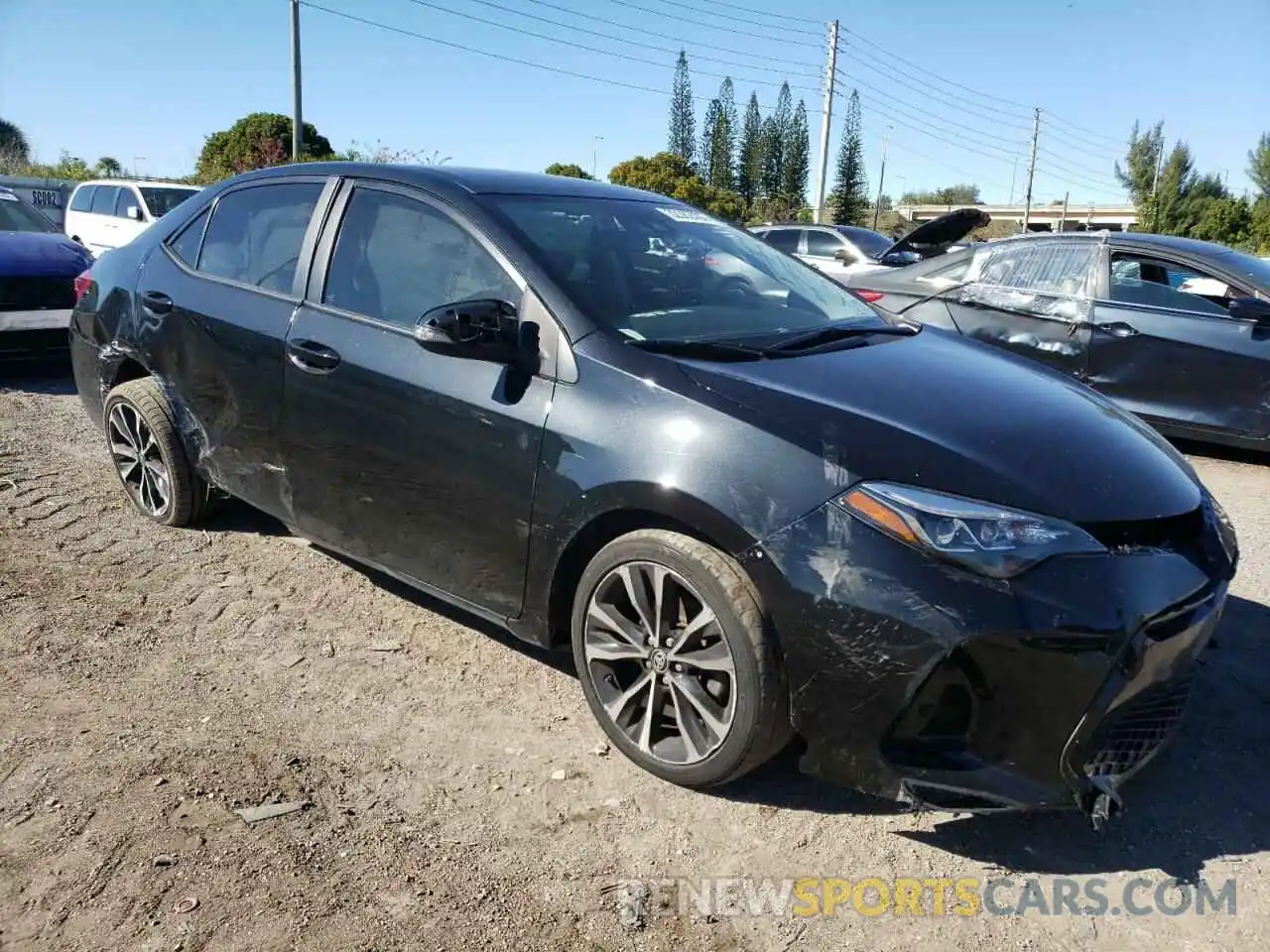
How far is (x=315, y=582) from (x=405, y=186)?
1718 millimetres

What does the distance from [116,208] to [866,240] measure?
12242 millimetres

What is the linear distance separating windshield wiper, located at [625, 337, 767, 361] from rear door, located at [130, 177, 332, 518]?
1561 mm

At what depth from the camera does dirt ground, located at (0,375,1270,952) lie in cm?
224

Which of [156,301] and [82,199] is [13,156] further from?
[156,301]

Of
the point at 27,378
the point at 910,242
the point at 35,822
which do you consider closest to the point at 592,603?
the point at 35,822

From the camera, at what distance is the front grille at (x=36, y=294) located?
7.61 m

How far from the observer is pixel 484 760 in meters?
2.91

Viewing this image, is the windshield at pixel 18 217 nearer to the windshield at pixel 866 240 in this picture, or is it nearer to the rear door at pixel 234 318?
the rear door at pixel 234 318

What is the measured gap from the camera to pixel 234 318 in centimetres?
392

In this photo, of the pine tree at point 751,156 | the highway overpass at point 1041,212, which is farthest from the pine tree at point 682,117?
the highway overpass at point 1041,212

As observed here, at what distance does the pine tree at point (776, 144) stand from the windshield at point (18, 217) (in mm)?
59840

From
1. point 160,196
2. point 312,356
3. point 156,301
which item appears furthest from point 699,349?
point 160,196

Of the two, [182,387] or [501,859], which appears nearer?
[501,859]

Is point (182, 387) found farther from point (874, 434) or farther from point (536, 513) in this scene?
point (874, 434)
